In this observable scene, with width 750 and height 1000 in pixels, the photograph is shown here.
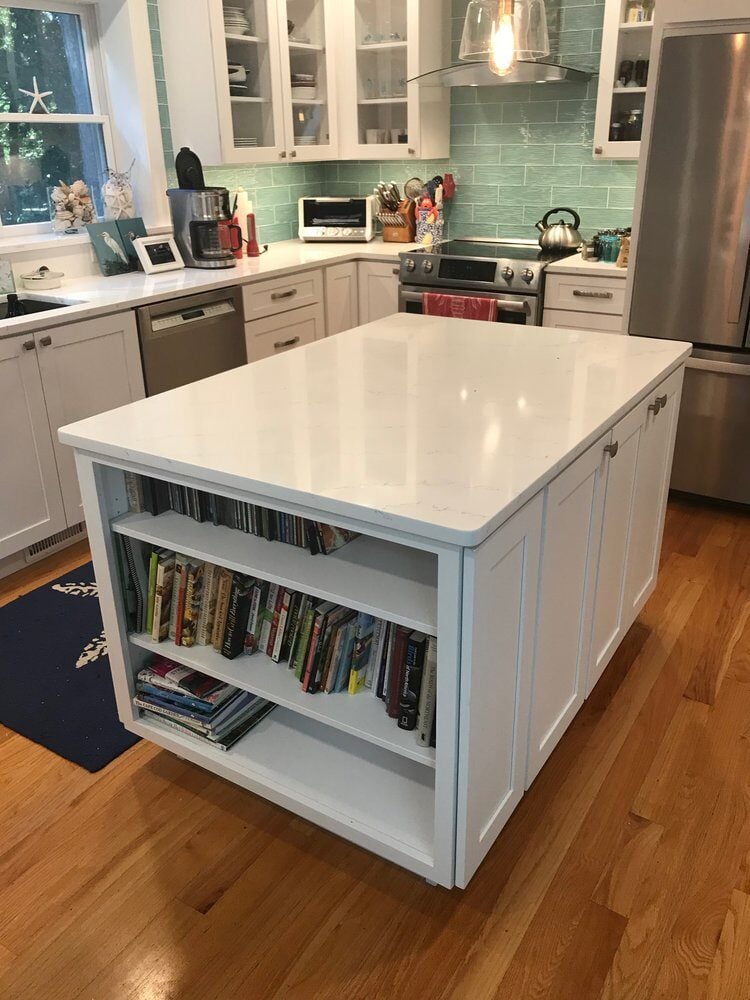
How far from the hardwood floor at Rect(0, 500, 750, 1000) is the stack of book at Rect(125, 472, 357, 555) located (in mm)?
697

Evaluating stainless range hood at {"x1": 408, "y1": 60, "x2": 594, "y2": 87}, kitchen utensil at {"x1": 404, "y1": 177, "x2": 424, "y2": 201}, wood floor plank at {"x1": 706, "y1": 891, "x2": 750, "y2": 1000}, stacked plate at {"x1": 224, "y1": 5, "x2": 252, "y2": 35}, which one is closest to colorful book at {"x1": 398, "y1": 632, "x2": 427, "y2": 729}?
wood floor plank at {"x1": 706, "y1": 891, "x2": 750, "y2": 1000}

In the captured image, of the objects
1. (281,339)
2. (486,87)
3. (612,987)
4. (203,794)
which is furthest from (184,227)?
(612,987)

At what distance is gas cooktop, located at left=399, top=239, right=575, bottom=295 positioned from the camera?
380 centimetres

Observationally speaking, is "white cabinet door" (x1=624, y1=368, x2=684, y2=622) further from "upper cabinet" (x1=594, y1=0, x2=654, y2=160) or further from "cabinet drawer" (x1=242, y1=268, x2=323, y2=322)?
"cabinet drawer" (x1=242, y1=268, x2=323, y2=322)

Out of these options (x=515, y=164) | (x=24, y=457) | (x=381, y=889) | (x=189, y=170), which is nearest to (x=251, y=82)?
(x=189, y=170)

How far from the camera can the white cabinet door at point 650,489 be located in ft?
6.81

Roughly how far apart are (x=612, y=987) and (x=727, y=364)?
2.40m

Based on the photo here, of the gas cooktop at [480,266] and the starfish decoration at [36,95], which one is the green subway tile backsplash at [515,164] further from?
the starfish decoration at [36,95]

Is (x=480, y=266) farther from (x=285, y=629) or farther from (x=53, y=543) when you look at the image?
(x=285, y=629)

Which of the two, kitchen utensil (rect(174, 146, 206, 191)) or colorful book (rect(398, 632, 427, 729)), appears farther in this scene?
kitchen utensil (rect(174, 146, 206, 191))

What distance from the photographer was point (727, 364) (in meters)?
3.17

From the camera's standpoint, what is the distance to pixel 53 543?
10.3 ft

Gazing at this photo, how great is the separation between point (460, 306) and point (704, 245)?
3.98ft

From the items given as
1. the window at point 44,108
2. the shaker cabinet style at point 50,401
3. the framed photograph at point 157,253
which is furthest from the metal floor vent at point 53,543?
the window at point 44,108
